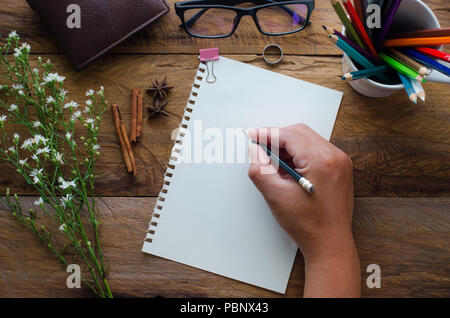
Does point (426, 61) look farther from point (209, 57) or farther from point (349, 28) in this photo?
point (209, 57)

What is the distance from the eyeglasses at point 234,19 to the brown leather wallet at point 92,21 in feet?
0.31

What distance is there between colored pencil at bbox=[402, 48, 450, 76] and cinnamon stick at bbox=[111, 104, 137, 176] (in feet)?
2.39

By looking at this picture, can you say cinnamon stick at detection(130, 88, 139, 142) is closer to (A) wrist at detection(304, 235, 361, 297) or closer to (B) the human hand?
(B) the human hand

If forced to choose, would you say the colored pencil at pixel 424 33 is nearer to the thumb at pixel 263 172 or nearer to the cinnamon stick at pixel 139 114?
the thumb at pixel 263 172

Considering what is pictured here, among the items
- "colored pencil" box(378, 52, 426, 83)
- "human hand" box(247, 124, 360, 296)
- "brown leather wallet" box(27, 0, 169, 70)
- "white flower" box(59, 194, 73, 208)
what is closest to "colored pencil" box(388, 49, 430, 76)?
"colored pencil" box(378, 52, 426, 83)

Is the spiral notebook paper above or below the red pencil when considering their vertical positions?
below

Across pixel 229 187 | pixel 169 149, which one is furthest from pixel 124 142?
pixel 229 187

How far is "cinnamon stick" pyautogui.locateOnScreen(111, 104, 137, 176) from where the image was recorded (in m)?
0.90

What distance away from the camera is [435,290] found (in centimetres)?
89

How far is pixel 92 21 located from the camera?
0.87m

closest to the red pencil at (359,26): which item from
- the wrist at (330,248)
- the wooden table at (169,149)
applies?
the wooden table at (169,149)

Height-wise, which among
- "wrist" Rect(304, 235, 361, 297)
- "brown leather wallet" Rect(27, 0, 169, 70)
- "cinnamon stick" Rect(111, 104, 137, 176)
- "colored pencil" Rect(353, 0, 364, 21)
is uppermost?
"brown leather wallet" Rect(27, 0, 169, 70)

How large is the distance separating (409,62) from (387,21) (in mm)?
102

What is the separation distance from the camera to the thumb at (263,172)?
2.59ft
